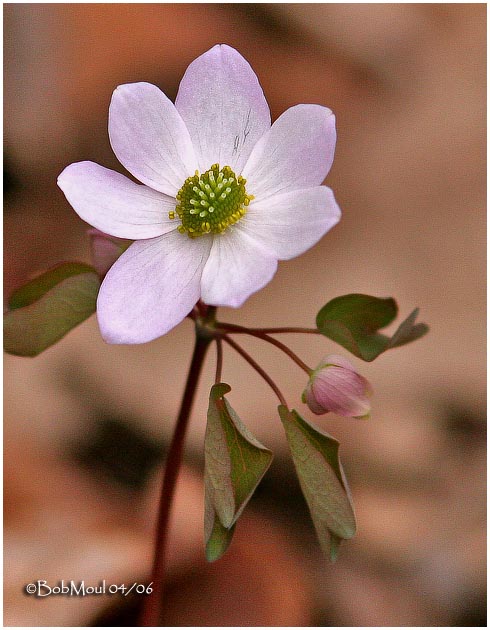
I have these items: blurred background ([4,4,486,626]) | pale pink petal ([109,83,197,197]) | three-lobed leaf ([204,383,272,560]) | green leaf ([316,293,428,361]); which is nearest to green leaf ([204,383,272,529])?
three-lobed leaf ([204,383,272,560])

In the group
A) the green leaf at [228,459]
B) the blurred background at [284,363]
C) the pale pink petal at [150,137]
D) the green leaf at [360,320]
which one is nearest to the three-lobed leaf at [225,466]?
the green leaf at [228,459]

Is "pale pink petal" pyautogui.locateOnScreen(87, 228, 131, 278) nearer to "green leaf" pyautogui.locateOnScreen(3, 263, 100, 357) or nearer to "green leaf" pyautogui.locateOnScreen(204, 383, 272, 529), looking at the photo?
"green leaf" pyautogui.locateOnScreen(3, 263, 100, 357)

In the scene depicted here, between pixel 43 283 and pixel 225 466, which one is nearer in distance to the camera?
pixel 225 466

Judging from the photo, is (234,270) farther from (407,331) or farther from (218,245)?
(407,331)

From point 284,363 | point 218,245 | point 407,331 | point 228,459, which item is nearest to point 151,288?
point 218,245

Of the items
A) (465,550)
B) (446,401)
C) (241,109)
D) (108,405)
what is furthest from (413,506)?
(241,109)

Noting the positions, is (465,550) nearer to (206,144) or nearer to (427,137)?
(206,144)

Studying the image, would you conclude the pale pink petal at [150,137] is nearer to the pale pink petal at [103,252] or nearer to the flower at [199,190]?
the flower at [199,190]
